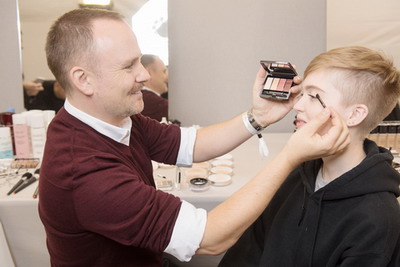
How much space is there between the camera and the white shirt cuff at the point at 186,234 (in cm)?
81

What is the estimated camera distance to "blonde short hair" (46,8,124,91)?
89 centimetres

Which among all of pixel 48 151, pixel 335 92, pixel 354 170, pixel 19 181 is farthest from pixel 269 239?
pixel 19 181

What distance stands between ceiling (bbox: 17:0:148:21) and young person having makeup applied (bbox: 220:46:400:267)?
133cm

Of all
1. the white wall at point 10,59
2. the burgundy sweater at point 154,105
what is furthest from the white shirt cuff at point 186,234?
the white wall at point 10,59

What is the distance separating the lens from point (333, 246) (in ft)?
2.95

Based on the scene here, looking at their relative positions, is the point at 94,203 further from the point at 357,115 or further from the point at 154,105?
the point at 154,105

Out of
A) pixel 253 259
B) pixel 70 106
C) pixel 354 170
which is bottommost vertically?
pixel 253 259

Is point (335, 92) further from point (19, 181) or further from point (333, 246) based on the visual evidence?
point (19, 181)

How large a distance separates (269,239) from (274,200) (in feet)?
0.46

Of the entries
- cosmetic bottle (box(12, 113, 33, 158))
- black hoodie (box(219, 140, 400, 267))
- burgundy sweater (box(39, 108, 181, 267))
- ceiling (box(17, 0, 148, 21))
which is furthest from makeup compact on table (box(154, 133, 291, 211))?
ceiling (box(17, 0, 148, 21))

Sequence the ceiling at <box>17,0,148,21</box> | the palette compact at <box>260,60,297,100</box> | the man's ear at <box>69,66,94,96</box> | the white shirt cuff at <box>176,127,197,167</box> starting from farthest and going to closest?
1. the ceiling at <box>17,0,148,21</box>
2. the white shirt cuff at <box>176,127,197,167</box>
3. the palette compact at <box>260,60,297,100</box>
4. the man's ear at <box>69,66,94,96</box>

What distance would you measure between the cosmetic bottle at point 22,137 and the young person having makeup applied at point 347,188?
3.88 feet

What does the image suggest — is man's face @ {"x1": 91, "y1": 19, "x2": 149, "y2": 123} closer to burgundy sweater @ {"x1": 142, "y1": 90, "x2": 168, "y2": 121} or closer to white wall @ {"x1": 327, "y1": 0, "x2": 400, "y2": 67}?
burgundy sweater @ {"x1": 142, "y1": 90, "x2": 168, "y2": 121}

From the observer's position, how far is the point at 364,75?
0.93 m
